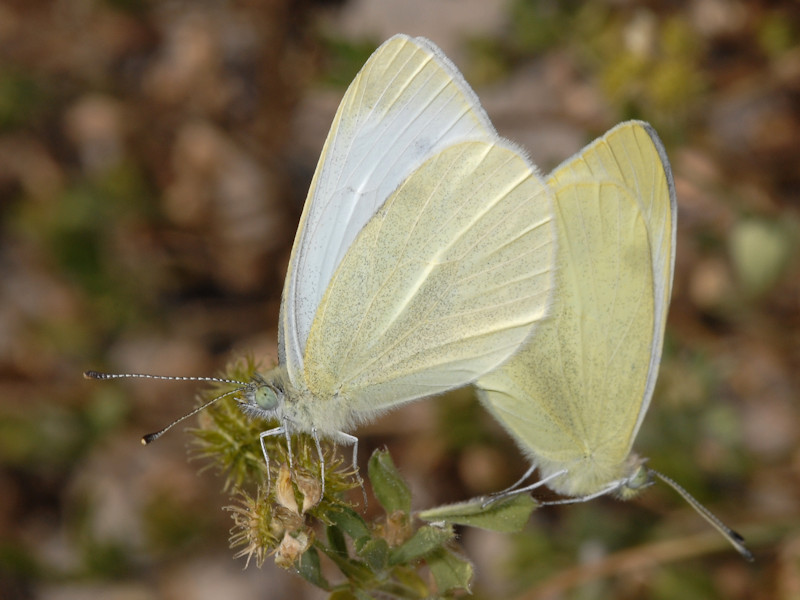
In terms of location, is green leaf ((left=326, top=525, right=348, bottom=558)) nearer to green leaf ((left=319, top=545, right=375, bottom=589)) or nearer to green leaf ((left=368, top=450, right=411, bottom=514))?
green leaf ((left=319, top=545, right=375, bottom=589))

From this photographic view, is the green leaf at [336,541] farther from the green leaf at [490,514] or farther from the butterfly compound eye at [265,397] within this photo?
the butterfly compound eye at [265,397]

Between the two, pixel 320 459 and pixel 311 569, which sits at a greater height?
pixel 320 459

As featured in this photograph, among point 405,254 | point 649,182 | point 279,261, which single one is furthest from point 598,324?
point 279,261

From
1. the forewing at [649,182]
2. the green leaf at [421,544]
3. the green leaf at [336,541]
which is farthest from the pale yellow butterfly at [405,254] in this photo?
the green leaf at [421,544]

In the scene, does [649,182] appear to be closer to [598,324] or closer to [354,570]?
[598,324]

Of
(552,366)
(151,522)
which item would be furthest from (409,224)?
(151,522)

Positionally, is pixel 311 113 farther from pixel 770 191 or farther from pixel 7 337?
pixel 770 191
